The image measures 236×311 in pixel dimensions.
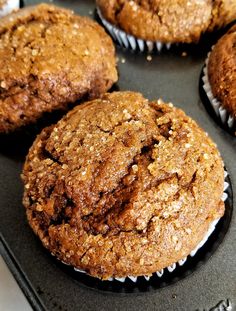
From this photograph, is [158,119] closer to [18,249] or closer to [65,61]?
[65,61]

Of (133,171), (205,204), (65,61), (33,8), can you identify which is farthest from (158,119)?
(33,8)

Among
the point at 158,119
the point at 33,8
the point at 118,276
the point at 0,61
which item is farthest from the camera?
the point at 33,8

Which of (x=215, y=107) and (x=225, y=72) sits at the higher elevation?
(x=225, y=72)

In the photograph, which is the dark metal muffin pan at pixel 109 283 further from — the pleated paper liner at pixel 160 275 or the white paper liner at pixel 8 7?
the white paper liner at pixel 8 7

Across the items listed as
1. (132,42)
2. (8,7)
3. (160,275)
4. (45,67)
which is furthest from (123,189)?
(8,7)

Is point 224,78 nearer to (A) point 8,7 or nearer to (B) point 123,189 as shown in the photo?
(B) point 123,189

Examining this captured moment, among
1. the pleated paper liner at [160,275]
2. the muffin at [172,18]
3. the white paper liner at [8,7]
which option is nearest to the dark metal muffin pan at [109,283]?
the pleated paper liner at [160,275]
